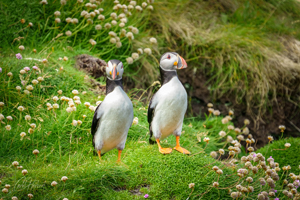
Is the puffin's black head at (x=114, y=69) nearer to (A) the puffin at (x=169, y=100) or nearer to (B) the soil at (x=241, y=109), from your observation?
(A) the puffin at (x=169, y=100)

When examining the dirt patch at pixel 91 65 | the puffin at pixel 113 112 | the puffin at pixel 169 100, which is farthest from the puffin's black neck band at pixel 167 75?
the dirt patch at pixel 91 65

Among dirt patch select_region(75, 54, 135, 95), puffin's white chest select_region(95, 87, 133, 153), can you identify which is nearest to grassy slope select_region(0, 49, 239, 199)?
puffin's white chest select_region(95, 87, 133, 153)

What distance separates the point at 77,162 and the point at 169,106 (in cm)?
104

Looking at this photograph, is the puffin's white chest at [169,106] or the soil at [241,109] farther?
the soil at [241,109]

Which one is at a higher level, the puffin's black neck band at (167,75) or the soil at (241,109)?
the puffin's black neck band at (167,75)

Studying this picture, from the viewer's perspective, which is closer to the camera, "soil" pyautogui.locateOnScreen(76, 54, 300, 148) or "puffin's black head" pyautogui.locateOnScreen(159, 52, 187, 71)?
"puffin's black head" pyautogui.locateOnScreen(159, 52, 187, 71)

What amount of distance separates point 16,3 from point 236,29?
13.1 ft

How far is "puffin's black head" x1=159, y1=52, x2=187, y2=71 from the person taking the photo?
115 inches

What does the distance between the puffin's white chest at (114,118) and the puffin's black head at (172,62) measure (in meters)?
0.47

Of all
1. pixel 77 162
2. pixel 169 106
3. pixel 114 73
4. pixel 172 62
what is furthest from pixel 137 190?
pixel 172 62

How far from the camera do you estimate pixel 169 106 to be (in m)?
2.90

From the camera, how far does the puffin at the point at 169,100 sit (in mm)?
2891

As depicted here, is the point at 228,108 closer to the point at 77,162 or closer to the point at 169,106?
the point at 169,106

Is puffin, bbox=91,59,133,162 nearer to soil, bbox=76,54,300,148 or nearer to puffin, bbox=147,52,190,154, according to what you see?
puffin, bbox=147,52,190,154
